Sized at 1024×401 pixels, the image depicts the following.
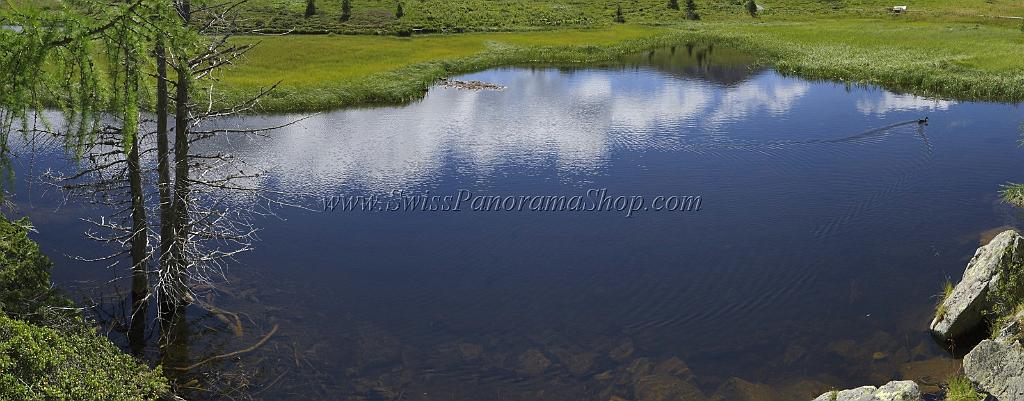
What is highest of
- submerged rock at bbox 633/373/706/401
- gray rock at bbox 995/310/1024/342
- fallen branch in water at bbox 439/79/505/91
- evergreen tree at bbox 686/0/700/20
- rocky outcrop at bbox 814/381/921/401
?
evergreen tree at bbox 686/0/700/20

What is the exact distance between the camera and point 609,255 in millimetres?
25844

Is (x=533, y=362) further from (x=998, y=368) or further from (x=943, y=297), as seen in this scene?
(x=943, y=297)

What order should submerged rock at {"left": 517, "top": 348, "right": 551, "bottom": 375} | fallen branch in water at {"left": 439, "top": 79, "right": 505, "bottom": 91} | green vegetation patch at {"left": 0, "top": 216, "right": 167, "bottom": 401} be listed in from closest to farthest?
1. green vegetation patch at {"left": 0, "top": 216, "right": 167, "bottom": 401}
2. submerged rock at {"left": 517, "top": 348, "right": 551, "bottom": 375}
3. fallen branch in water at {"left": 439, "top": 79, "right": 505, "bottom": 91}

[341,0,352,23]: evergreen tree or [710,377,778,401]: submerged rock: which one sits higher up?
[341,0,352,23]: evergreen tree

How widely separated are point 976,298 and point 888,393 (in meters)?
7.33

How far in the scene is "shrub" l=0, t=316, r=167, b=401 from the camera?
12.0 m

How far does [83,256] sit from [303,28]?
235ft

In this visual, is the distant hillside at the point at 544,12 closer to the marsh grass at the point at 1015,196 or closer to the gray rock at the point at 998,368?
the marsh grass at the point at 1015,196

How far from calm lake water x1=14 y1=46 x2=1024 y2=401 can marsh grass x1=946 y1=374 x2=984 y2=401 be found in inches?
44.4

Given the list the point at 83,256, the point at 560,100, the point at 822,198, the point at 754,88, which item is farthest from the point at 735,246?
the point at 754,88

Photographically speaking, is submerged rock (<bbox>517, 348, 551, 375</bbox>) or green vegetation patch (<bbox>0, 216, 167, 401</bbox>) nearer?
green vegetation patch (<bbox>0, 216, 167, 401</bbox>)

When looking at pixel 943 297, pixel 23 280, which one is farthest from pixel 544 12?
pixel 23 280

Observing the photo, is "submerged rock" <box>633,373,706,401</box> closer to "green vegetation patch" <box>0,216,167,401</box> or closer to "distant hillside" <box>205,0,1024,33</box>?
"green vegetation patch" <box>0,216,167,401</box>

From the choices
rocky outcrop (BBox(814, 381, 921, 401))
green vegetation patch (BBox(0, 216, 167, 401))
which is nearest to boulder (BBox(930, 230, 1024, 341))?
rocky outcrop (BBox(814, 381, 921, 401))
